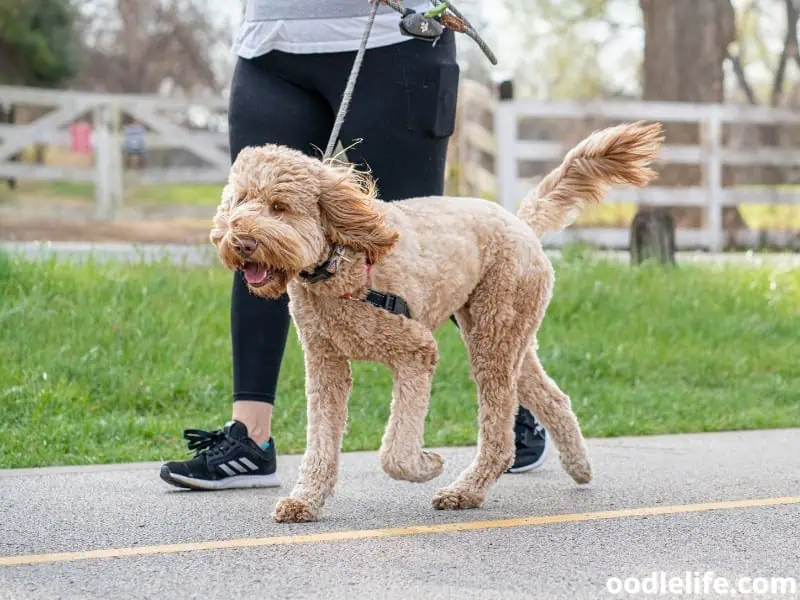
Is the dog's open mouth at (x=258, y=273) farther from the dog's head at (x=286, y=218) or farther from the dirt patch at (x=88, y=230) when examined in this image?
the dirt patch at (x=88, y=230)

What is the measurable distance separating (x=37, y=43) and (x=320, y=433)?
25.1 meters

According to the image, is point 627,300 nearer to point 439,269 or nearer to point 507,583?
point 439,269

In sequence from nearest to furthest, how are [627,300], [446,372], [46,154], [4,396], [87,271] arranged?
[4,396] → [446,372] → [87,271] → [627,300] → [46,154]

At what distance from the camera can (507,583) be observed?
335 centimetres

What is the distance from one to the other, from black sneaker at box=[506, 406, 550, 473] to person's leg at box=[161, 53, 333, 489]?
1.00 m

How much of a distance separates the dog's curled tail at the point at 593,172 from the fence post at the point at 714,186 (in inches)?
392

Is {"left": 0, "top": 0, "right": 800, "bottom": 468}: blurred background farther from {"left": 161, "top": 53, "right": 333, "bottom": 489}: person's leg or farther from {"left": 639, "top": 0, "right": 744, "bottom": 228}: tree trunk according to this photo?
{"left": 161, "top": 53, "right": 333, "bottom": 489}: person's leg

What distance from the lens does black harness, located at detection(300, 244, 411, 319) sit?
12.8ft

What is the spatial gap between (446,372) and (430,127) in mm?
2809

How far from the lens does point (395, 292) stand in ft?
13.1

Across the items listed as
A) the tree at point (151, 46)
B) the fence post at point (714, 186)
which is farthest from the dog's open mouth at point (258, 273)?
the tree at point (151, 46)

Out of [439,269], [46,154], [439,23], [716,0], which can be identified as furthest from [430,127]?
[46,154]

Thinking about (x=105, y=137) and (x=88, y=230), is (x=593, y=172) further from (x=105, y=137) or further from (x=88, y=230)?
(x=105, y=137)

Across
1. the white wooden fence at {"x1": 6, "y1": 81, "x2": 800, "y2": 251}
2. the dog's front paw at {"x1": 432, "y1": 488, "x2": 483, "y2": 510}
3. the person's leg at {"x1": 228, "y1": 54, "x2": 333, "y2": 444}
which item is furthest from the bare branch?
the dog's front paw at {"x1": 432, "y1": 488, "x2": 483, "y2": 510}
